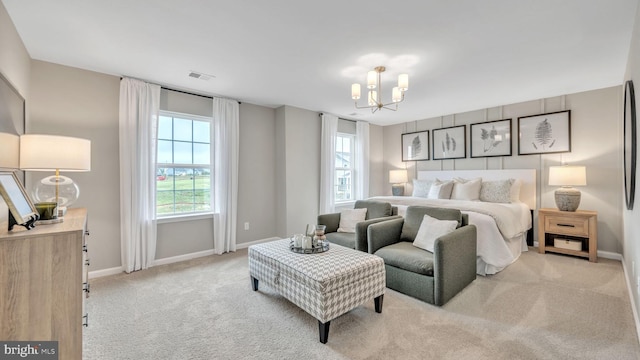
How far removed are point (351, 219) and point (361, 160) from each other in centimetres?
237

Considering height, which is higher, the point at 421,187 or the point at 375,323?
the point at 421,187

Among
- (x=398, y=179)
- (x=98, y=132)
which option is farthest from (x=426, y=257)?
(x=98, y=132)

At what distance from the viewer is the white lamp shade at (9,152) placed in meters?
1.73

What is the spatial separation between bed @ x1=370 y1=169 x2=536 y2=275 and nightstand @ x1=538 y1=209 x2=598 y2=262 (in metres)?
0.23

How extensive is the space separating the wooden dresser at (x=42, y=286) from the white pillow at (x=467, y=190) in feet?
15.6

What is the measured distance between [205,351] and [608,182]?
5.25 metres

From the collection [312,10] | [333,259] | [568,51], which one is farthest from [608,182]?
[312,10]

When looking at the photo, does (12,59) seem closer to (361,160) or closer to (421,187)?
(361,160)

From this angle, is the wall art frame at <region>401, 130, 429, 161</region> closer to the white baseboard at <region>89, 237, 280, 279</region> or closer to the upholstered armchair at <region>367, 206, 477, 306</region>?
the upholstered armchair at <region>367, 206, 477, 306</region>

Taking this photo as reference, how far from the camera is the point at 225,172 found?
4.10 meters

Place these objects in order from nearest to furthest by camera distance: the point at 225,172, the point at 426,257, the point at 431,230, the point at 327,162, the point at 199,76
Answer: the point at 426,257, the point at 431,230, the point at 199,76, the point at 225,172, the point at 327,162

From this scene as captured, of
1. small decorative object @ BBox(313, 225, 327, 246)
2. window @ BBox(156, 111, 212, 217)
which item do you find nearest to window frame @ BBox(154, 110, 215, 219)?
window @ BBox(156, 111, 212, 217)

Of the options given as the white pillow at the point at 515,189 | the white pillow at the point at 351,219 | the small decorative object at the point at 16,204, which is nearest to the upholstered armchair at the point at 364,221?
the white pillow at the point at 351,219

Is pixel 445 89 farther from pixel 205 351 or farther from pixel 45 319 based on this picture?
pixel 45 319
